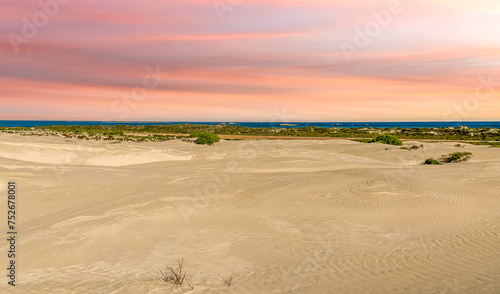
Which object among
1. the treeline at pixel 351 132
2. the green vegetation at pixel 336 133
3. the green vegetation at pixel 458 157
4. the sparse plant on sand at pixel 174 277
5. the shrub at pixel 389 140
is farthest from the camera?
the treeline at pixel 351 132

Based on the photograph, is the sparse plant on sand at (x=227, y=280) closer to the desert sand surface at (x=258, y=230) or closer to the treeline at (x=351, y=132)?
the desert sand surface at (x=258, y=230)

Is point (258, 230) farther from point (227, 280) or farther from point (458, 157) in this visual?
point (458, 157)

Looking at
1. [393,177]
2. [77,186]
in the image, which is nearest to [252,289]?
[77,186]

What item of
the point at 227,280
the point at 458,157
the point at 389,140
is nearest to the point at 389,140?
the point at 389,140

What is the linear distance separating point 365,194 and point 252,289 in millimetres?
10815

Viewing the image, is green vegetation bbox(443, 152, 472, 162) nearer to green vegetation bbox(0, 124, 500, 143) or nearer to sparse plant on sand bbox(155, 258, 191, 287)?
green vegetation bbox(0, 124, 500, 143)

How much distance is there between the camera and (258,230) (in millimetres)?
11352

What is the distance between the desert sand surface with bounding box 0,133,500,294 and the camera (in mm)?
7727

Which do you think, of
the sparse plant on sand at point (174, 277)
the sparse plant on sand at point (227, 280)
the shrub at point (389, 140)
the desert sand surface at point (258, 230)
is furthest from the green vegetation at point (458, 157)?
the sparse plant on sand at point (174, 277)

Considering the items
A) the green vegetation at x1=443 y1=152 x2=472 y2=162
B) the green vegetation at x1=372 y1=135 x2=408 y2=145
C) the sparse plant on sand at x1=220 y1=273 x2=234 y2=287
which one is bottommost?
the sparse plant on sand at x1=220 y1=273 x2=234 y2=287

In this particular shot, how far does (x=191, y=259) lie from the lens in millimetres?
8906

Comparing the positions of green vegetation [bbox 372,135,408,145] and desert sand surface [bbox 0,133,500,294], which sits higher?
green vegetation [bbox 372,135,408,145]

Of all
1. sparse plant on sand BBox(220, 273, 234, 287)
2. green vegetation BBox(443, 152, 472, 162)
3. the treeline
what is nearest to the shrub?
green vegetation BBox(443, 152, 472, 162)

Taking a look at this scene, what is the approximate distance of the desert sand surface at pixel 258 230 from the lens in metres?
7.73
